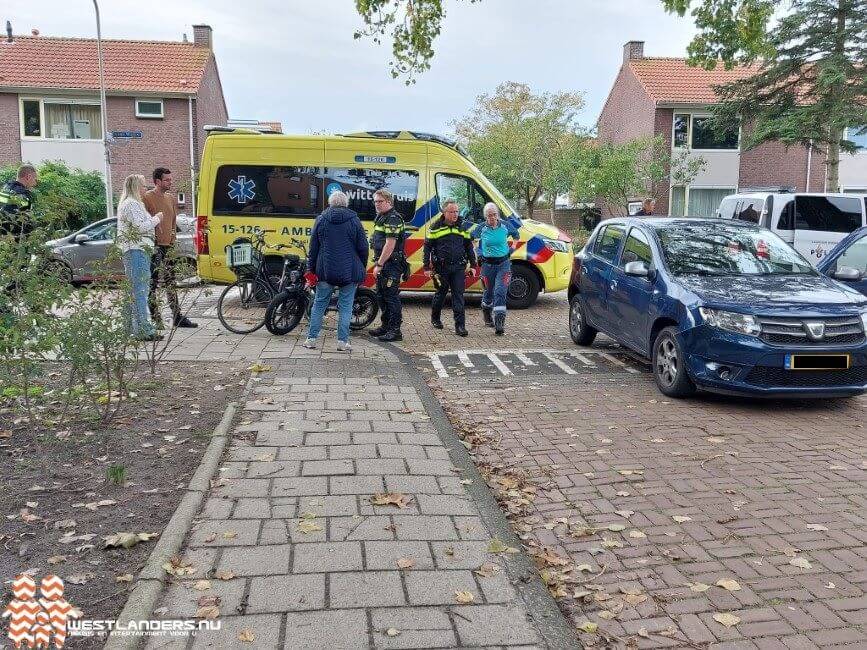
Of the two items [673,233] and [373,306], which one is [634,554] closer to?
[673,233]

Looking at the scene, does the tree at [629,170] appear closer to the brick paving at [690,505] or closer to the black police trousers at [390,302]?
the black police trousers at [390,302]

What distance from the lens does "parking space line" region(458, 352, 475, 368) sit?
859 cm

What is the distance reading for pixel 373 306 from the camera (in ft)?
34.2

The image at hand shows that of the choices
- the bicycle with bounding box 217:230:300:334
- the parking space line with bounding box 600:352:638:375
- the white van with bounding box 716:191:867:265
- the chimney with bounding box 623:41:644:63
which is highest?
the chimney with bounding box 623:41:644:63

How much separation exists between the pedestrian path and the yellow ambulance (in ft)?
24.3

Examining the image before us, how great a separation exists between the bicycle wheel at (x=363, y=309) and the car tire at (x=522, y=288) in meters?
3.72

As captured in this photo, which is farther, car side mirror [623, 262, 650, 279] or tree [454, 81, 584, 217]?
tree [454, 81, 584, 217]

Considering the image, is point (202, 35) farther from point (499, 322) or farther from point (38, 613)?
point (38, 613)

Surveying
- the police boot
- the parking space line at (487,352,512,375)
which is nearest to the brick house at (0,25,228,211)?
the police boot

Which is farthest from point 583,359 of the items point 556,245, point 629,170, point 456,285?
point 629,170

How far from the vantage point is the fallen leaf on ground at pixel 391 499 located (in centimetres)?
431

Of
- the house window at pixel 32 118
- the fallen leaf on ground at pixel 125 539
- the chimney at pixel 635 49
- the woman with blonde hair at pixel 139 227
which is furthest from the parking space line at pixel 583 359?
the chimney at pixel 635 49

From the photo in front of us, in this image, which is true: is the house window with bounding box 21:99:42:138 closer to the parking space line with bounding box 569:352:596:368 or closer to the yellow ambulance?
the yellow ambulance

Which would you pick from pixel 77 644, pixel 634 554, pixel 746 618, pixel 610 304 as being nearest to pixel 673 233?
pixel 610 304
